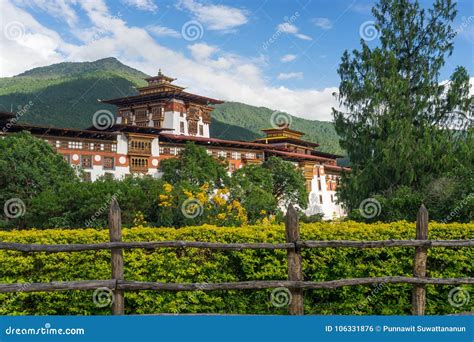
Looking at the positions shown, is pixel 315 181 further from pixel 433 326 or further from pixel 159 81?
pixel 433 326

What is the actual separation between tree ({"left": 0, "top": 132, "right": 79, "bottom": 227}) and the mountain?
30444 millimetres

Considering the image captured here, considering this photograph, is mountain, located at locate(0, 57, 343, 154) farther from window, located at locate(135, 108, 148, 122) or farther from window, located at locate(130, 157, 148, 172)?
window, located at locate(130, 157, 148, 172)

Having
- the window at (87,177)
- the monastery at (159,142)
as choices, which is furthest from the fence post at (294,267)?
the window at (87,177)

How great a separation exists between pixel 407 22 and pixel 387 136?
6.74 metres

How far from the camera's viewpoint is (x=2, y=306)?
9.73m

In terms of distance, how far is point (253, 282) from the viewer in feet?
30.2

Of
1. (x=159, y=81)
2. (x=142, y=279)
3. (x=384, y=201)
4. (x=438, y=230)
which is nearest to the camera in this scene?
(x=142, y=279)

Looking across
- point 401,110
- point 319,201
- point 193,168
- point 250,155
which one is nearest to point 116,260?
point 401,110

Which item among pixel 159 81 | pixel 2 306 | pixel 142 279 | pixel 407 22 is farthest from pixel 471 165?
pixel 159 81

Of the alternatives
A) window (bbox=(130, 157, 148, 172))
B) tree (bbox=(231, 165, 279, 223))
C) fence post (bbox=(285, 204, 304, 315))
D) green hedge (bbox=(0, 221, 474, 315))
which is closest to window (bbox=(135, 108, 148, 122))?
window (bbox=(130, 157, 148, 172))

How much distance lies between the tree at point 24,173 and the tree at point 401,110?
22.7 m

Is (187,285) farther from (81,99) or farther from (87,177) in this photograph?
(81,99)

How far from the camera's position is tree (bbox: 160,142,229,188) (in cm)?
5109

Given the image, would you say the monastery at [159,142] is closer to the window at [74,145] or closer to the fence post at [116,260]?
the window at [74,145]
